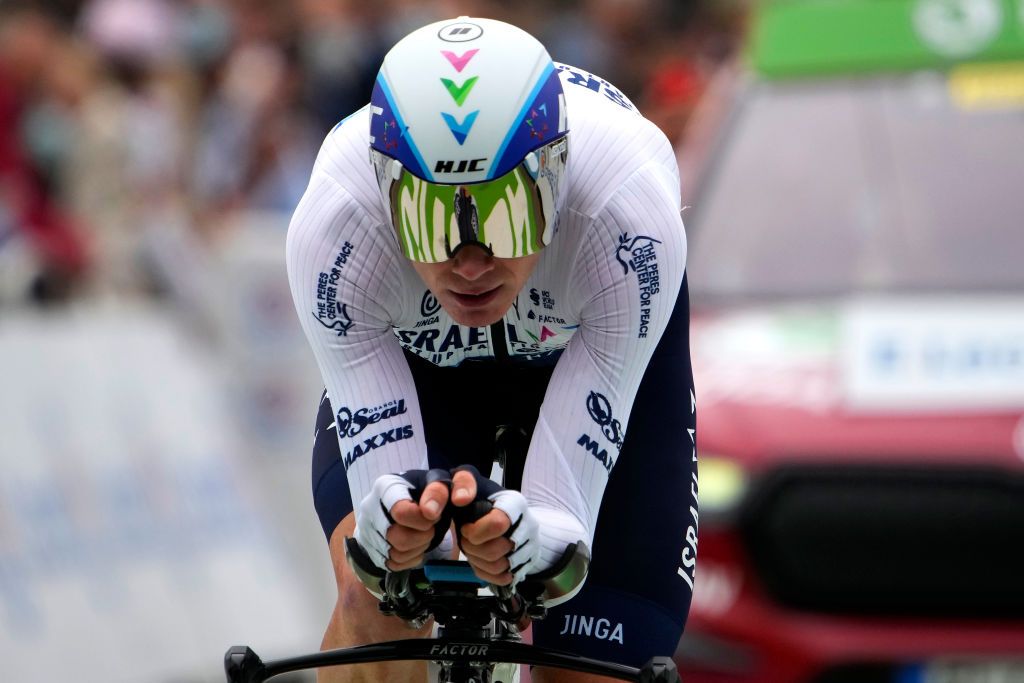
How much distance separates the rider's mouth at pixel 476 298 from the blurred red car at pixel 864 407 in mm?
2261

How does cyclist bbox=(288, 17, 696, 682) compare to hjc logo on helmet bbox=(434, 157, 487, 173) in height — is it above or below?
below

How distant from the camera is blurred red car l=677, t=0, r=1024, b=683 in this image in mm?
5902

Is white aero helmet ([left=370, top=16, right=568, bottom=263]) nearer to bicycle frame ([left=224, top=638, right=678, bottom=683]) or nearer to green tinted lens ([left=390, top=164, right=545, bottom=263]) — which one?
green tinted lens ([left=390, top=164, right=545, bottom=263])

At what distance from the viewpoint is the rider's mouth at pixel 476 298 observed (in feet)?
12.6

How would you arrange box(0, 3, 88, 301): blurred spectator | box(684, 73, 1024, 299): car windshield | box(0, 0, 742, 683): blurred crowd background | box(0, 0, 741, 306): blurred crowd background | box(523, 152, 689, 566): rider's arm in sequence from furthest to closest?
box(0, 0, 741, 306): blurred crowd background < box(0, 3, 88, 301): blurred spectator < box(0, 0, 742, 683): blurred crowd background < box(684, 73, 1024, 299): car windshield < box(523, 152, 689, 566): rider's arm

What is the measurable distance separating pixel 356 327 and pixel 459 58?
0.72 metres

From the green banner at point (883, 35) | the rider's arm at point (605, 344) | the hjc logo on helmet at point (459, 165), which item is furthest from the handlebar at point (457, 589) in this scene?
the green banner at point (883, 35)

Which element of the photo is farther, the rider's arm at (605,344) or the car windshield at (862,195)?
the car windshield at (862,195)

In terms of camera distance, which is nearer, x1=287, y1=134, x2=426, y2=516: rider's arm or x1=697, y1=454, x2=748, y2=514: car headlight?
x1=287, y1=134, x2=426, y2=516: rider's arm

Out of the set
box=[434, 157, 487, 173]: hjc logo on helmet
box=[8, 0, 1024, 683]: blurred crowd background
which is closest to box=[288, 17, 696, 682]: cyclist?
box=[434, 157, 487, 173]: hjc logo on helmet

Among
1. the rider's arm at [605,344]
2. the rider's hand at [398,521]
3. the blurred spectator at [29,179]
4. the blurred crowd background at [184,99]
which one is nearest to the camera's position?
the rider's hand at [398,521]

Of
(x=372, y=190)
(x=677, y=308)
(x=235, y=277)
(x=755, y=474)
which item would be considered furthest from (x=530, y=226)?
(x=235, y=277)

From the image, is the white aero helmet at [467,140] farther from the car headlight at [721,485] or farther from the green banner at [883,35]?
the green banner at [883,35]

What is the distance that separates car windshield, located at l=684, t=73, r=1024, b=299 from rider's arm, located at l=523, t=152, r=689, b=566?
2.59 meters
